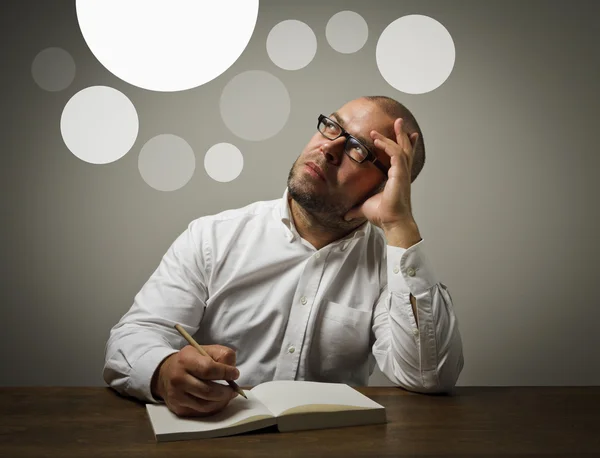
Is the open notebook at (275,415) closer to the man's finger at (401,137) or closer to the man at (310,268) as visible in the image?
the man at (310,268)

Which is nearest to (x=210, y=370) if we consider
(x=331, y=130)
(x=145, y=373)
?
(x=145, y=373)

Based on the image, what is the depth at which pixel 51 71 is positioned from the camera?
224 centimetres

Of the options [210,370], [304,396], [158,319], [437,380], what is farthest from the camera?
[158,319]

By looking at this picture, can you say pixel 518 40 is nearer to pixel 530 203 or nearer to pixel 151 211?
pixel 530 203

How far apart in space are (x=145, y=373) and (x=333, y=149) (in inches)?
31.0

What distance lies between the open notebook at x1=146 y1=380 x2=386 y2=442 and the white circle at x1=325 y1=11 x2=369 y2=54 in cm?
164

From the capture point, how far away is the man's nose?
61.6 inches

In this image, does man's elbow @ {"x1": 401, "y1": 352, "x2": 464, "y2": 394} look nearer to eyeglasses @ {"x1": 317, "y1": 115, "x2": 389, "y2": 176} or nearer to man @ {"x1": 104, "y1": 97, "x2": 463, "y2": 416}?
man @ {"x1": 104, "y1": 97, "x2": 463, "y2": 416}

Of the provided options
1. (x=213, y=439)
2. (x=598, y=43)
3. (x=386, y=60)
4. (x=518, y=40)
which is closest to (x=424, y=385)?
(x=213, y=439)

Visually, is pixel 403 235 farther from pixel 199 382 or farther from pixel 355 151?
pixel 199 382

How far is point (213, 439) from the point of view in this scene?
0.89m

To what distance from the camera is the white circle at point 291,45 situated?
231 cm

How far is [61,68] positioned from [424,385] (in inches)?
73.1

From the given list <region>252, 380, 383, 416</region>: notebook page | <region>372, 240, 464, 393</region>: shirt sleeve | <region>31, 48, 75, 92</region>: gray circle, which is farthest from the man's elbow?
<region>31, 48, 75, 92</region>: gray circle
